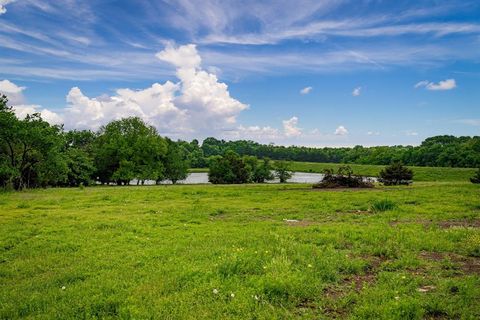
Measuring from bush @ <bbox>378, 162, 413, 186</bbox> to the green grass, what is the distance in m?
27.5

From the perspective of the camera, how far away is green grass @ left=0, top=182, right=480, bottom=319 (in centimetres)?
677

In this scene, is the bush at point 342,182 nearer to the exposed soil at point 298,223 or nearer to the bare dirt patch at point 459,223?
the bare dirt patch at point 459,223

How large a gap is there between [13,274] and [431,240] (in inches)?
496

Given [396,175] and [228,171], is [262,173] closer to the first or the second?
[228,171]

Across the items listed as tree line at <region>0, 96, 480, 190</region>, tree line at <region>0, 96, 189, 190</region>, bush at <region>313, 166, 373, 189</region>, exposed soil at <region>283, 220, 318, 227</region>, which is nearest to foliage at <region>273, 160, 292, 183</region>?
tree line at <region>0, 96, 480, 190</region>

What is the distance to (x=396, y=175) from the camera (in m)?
43.2

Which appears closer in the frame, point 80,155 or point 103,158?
point 80,155

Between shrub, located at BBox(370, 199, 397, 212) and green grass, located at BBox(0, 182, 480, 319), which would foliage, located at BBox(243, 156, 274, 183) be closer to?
shrub, located at BBox(370, 199, 397, 212)

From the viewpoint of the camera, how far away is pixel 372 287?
7.64m

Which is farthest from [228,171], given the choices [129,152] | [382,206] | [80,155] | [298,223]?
[298,223]

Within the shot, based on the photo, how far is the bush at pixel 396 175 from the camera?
141ft

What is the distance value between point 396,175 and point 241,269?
39694 mm

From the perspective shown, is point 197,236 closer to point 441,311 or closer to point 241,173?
point 441,311

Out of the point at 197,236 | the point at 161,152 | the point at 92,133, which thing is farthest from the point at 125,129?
the point at 197,236
